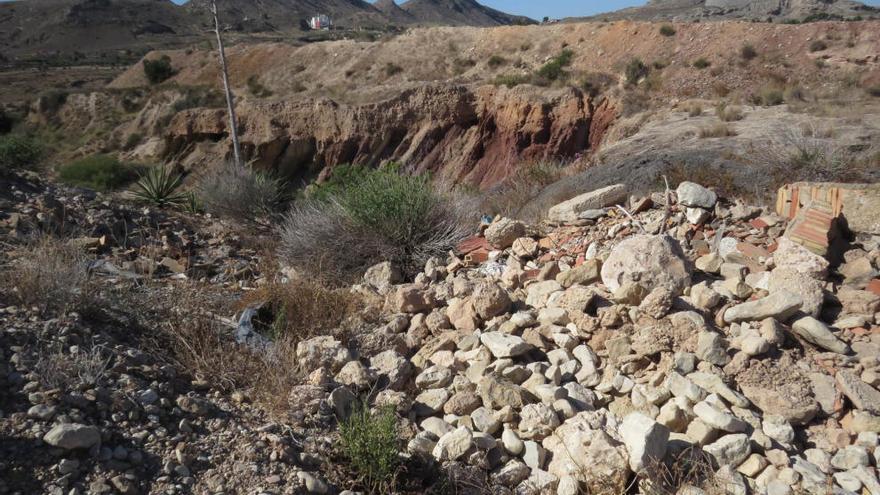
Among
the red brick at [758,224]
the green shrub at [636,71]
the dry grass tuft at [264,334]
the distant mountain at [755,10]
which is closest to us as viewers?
the dry grass tuft at [264,334]

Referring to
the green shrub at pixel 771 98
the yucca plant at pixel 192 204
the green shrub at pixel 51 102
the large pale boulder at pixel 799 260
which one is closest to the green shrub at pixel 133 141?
the green shrub at pixel 51 102

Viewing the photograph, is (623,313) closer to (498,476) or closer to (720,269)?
(720,269)

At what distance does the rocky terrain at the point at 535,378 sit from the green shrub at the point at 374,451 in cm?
9

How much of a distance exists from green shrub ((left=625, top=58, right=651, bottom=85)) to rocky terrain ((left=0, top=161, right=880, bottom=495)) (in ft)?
62.1

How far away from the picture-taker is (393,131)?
22.5 metres

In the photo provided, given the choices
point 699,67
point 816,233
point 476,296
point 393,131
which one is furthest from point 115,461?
point 699,67

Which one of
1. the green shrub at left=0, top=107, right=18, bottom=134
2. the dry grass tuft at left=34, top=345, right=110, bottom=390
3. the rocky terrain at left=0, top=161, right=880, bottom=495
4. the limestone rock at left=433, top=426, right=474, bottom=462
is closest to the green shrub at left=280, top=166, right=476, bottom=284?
the rocky terrain at left=0, top=161, right=880, bottom=495

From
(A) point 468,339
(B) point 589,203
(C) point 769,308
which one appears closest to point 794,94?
(B) point 589,203

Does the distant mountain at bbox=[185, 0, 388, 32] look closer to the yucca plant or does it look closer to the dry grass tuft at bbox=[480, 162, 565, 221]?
the yucca plant

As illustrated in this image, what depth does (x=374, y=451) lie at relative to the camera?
3.00 m

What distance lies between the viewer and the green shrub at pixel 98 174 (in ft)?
70.1

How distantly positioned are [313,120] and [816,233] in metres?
20.4

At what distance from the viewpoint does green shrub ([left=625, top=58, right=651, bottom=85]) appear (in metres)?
23.1

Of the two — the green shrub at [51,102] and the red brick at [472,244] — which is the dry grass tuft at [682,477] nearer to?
the red brick at [472,244]
